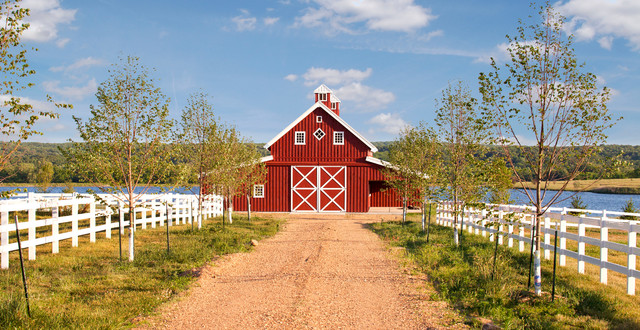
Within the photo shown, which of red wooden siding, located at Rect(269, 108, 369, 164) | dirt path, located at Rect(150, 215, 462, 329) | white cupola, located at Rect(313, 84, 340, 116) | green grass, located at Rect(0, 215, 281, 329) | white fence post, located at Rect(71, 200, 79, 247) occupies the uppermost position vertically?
white cupola, located at Rect(313, 84, 340, 116)

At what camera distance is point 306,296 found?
26.9ft

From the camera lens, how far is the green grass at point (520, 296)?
6.98m

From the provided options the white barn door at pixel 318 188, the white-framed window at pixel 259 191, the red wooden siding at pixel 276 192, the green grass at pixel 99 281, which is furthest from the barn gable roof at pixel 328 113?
the green grass at pixel 99 281

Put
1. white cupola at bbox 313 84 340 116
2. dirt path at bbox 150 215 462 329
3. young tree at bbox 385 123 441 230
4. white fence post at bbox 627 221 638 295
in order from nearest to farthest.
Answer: dirt path at bbox 150 215 462 329 < white fence post at bbox 627 221 638 295 < young tree at bbox 385 123 441 230 < white cupola at bbox 313 84 340 116

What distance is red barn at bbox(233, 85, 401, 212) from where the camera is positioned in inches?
1284

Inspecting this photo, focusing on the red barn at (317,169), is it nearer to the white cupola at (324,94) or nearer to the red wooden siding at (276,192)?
the red wooden siding at (276,192)

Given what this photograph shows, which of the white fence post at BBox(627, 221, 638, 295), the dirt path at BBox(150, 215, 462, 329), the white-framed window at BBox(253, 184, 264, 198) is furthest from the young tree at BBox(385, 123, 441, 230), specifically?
the white-framed window at BBox(253, 184, 264, 198)

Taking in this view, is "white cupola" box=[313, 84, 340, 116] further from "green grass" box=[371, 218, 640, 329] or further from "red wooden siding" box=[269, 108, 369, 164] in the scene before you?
"green grass" box=[371, 218, 640, 329]

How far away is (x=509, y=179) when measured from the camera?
29.9 ft

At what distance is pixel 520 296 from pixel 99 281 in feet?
26.4

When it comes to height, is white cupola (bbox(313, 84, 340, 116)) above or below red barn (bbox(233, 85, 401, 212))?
above

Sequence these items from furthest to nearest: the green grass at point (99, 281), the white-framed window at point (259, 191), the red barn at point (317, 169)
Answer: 1. the white-framed window at point (259, 191)
2. the red barn at point (317, 169)
3. the green grass at point (99, 281)

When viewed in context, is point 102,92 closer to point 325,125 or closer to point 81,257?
point 81,257

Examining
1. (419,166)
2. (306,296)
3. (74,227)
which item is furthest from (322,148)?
(306,296)
